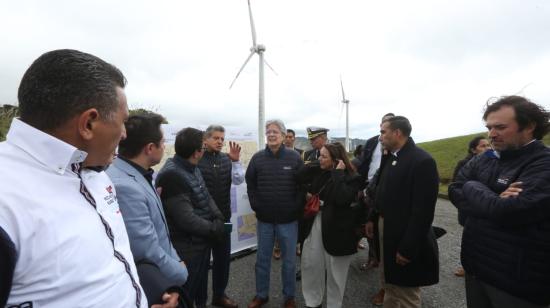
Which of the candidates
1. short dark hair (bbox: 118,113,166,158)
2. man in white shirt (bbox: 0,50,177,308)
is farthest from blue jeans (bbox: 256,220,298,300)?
man in white shirt (bbox: 0,50,177,308)

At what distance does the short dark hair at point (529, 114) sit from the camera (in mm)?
1893

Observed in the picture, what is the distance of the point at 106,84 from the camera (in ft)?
3.14

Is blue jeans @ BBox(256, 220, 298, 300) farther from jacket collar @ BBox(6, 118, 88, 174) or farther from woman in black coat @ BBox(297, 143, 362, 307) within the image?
jacket collar @ BBox(6, 118, 88, 174)

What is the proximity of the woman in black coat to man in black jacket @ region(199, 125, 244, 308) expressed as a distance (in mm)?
1006

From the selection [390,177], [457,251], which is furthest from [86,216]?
[457,251]

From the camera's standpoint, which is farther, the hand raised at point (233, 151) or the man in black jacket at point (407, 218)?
the hand raised at point (233, 151)

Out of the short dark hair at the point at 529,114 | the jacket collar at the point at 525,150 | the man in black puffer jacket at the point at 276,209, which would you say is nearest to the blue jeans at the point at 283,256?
the man in black puffer jacket at the point at 276,209

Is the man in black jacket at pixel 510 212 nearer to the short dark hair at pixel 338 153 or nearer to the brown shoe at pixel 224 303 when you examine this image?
the short dark hair at pixel 338 153

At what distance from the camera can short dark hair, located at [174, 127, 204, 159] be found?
102 inches

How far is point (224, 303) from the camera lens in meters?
3.47

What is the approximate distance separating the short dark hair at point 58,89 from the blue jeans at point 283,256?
2885 mm

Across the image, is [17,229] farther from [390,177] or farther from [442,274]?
[442,274]

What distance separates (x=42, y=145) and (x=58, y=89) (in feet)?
0.58

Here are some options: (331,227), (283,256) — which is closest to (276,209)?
(283,256)
